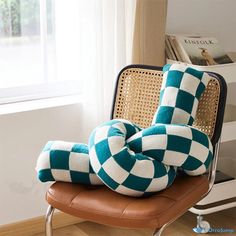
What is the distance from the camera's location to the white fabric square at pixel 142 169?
5.93 feet

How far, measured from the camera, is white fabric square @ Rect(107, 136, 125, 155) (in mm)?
1836

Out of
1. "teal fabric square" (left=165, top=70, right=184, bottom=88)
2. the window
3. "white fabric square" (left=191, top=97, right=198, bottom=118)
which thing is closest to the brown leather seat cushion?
"white fabric square" (left=191, top=97, right=198, bottom=118)

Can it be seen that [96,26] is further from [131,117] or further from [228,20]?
[228,20]

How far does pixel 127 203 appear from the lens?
181cm

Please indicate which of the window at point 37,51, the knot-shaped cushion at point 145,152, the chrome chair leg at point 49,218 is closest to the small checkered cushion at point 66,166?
the knot-shaped cushion at point 145,152

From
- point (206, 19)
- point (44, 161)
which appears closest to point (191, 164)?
point (44, 161)

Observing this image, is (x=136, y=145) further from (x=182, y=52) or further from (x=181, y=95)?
(x=182, y=52)

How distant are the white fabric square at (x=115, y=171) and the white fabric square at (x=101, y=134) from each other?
96 mm

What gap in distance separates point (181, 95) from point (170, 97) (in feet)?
0.14

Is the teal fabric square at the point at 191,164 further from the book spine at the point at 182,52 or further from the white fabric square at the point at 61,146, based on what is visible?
the book spine at the point at 182,52

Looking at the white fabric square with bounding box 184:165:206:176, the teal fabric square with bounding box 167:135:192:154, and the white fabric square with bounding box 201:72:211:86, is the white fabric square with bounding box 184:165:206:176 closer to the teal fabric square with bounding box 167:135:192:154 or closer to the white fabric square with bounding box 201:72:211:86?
the teal fabric square with bounding box 167:135:192:154

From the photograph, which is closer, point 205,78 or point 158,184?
point 158,184

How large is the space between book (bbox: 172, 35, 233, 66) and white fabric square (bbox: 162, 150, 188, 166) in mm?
753

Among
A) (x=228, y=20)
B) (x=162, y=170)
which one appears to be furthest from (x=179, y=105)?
(x=228, y=20)
